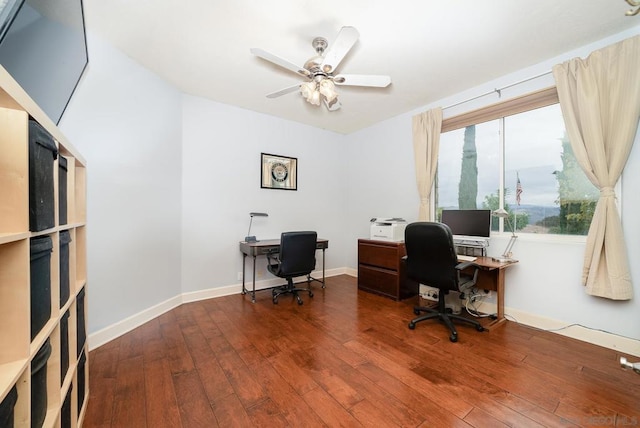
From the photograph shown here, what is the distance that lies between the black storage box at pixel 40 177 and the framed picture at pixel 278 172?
2.95 metres

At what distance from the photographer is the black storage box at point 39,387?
0.80 metres

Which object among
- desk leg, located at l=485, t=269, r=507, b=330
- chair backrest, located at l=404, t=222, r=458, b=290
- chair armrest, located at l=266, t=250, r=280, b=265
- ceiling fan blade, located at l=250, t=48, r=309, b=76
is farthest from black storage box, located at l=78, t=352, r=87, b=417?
desk leg, located at l=485, t=269, r=507, b=330

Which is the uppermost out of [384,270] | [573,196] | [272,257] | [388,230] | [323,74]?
[323,74]

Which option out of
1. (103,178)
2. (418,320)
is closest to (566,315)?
(418,320)

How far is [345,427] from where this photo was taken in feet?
4.39

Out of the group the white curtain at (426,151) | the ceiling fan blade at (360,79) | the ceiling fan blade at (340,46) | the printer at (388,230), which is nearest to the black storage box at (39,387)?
the ceiling fan blade at (340,46)

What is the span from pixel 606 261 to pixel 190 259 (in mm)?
4253

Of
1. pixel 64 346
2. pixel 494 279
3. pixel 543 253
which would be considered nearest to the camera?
pixel 64 346

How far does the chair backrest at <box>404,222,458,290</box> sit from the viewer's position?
2232mm

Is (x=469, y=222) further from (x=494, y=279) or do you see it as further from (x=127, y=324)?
(x=127, y=324)

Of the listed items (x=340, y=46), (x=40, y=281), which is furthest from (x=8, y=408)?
(x=340, y=46)

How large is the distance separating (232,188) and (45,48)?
2277 millimetres

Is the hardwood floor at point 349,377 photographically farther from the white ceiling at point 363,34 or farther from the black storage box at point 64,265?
the white ceiling at point 363,34

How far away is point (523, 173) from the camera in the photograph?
2.72m
